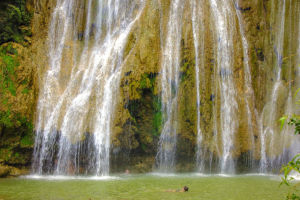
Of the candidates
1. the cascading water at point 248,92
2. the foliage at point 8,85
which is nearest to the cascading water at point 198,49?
the cascading water at point 248,92

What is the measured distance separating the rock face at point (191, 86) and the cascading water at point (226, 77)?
0.06m

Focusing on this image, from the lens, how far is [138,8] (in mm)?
17734

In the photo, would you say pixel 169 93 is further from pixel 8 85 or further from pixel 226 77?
pixel 8 85

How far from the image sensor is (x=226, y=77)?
1702 centimetres

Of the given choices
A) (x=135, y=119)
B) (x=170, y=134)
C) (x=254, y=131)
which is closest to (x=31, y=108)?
(x=135, y=119)

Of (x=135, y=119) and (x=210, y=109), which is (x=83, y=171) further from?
(x=210, y=109)

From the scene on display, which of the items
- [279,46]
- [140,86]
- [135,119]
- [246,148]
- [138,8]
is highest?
[138,8]

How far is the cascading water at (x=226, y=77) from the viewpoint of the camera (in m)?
16.0

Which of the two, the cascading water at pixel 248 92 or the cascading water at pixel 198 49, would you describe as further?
the cascading water at pixel 248 92

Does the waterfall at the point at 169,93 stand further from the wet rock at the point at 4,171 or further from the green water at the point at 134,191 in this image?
the wet rock at the point at 4,171

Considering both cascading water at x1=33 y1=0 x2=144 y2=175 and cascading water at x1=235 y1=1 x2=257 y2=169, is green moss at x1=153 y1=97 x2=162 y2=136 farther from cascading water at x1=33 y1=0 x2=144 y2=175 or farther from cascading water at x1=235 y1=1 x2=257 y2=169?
cascading water at x1=235 y1=1 x2=257 y2=169

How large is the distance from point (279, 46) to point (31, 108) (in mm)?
14935

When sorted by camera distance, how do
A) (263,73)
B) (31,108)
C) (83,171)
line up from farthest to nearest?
(263,73), (31,108), (83,171)

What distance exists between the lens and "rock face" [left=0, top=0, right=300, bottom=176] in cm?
1512
